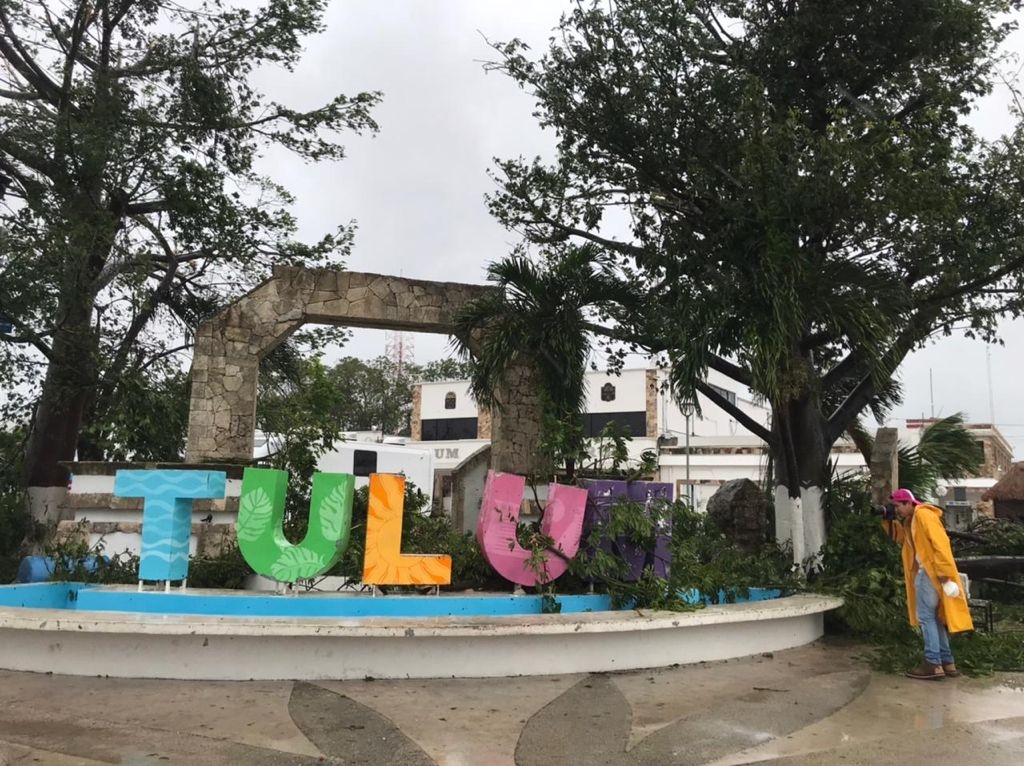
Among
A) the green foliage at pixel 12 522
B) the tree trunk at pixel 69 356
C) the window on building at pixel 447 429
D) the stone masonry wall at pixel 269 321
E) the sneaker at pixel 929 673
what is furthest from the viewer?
the window on building at pixel 447 429

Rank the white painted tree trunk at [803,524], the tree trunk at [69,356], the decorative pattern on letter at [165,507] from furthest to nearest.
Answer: the tree trunk at [69,356], the white painted tree trunk at [803,524], the decorative pattern on letter at [165,507]

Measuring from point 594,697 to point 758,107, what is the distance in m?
6.61

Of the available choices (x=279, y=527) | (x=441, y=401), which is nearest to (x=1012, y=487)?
(x=279, y=527)

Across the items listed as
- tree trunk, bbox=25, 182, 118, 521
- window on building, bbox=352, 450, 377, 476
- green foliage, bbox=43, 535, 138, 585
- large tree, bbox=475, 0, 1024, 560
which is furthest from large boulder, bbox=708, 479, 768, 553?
window on building, bbox=352, 450, 377, 476

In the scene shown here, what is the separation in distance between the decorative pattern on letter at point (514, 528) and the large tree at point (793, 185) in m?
2.13

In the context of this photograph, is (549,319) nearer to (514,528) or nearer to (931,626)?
(514,528)

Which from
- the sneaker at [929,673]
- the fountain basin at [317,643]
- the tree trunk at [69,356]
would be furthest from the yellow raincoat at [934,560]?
the tree trunk at [69,356]

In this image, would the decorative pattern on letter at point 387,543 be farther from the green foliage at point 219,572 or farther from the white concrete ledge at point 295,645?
the green foliage at point 219,572

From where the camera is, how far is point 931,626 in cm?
680

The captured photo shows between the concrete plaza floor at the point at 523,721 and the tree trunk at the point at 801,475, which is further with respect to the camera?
the tree trunk at the point at 801,475

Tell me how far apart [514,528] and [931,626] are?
145 inches

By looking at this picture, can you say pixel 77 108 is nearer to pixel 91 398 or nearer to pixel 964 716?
pixel 91 398

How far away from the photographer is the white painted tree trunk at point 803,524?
31.9 ft

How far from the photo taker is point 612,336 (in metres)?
10.8
